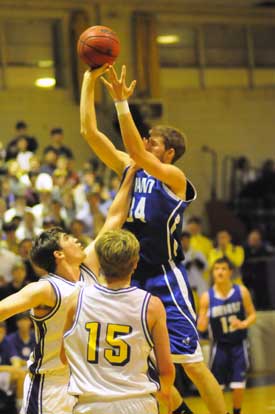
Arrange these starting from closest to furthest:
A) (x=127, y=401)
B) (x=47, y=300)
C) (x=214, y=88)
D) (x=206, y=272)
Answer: (x=127, y=401), (x=47, y=300), (x=206, y=272), (x=214, y=88)

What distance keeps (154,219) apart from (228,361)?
410 centimetres

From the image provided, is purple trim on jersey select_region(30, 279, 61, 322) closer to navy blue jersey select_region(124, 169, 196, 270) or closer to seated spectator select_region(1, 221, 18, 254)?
navy blue jersey select_region(124, 169, 196, 270)

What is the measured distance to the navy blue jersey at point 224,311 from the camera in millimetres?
10227

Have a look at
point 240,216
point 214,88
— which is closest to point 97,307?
point 240,216

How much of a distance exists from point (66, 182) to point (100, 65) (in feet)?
29.6

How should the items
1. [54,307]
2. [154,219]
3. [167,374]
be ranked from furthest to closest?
[154,219], [54,307], [167,374]

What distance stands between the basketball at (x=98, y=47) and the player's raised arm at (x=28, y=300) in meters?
1.57

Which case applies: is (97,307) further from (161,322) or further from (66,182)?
(66,182)

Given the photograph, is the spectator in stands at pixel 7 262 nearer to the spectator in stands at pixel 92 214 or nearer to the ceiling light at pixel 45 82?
the spectator in stands at pixel 92 214

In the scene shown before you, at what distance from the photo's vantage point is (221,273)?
10.3 meters

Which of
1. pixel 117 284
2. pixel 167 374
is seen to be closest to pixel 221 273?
pixel 167 374

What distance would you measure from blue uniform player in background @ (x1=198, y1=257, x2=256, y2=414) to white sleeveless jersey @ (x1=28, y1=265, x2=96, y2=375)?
14.5ft

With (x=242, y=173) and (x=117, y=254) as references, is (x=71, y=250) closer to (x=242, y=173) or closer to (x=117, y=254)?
(x=117, y=254)

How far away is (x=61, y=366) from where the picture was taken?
542cm
